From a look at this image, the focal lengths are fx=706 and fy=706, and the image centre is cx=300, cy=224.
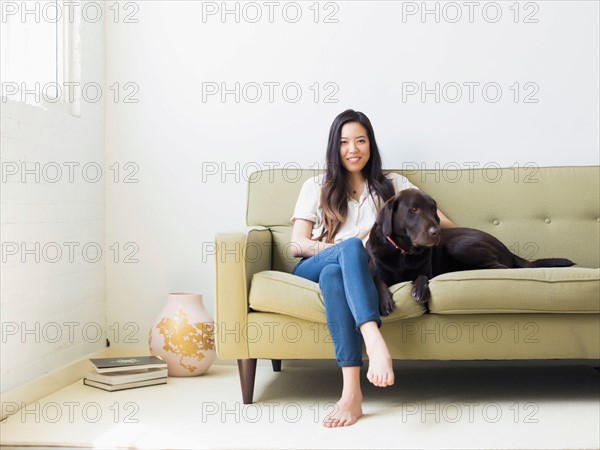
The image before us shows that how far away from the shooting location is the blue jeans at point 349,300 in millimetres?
2305

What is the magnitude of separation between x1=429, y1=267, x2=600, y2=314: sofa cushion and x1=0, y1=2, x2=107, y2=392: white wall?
5.01ft

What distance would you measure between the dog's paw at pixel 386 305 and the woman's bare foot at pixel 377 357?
0.30 feet

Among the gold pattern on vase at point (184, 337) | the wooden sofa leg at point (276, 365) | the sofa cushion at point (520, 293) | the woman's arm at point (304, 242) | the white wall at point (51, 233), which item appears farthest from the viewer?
the wooden sofa leg at point (276, 365)

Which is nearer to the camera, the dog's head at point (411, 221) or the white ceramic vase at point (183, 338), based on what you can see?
the dog's head at point (411, 221)

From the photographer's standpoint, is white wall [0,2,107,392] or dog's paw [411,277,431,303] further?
white wall [0,2,107,392]

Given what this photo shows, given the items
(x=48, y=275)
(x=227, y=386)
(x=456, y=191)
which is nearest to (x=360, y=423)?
(x=227, y=386)

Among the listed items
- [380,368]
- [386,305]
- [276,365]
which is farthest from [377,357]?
[276,365]

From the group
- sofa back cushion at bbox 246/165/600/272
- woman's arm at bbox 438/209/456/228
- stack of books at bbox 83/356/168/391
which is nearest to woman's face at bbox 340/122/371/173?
sofa back cushion at bbox 246/165/600/272

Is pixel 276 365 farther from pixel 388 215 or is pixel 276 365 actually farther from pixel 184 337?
pixel 388 215

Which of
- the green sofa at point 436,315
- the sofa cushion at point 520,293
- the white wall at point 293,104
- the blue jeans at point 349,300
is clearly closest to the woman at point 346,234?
the blue jeans at point 349,300

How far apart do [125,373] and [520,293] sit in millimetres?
1596

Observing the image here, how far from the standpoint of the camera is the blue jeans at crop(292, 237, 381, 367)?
230 centimetres

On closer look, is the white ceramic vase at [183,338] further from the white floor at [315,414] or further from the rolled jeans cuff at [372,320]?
the rolled jeans cuff at [372,320]

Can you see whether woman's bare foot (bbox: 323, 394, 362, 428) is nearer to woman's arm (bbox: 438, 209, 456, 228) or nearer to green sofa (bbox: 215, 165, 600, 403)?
green sofa (bbox: 215, 165, 600, 403)
